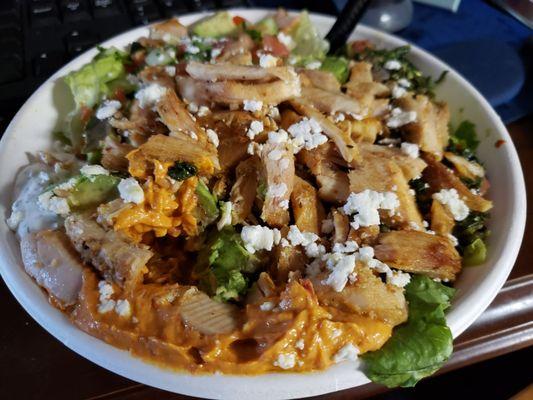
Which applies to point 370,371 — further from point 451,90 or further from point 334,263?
point 451,90

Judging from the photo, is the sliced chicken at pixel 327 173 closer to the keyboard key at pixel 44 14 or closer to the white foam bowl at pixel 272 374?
the white foam bowl at pixel 272 374

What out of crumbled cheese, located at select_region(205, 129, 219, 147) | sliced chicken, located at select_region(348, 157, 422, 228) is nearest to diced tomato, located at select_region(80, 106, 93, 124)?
crumbled cheese, located at select_region(205, 129, 219, 147)

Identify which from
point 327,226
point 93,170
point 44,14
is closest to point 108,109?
point 93,170

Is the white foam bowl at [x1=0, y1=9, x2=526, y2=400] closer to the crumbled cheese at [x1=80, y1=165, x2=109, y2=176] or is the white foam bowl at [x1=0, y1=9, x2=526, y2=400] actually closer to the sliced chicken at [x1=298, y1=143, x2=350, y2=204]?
the crumbled cheese at [x1=80, y1=165, x2=109, y2=176]

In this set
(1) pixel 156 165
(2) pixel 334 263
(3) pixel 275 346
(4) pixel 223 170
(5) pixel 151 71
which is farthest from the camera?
(5) pixel 151 71

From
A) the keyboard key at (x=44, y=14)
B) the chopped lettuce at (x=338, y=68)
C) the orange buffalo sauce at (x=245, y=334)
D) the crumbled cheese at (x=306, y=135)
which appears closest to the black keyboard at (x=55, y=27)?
the keyboard key at (x=44, y=14)

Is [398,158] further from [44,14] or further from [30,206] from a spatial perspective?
[44,14]

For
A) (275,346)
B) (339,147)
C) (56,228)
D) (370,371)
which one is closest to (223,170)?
(339,147)
